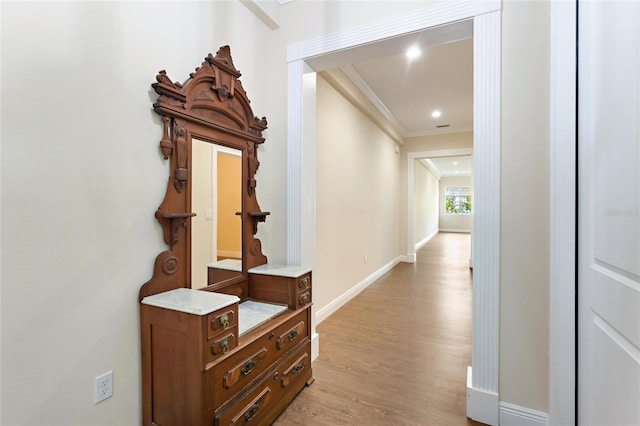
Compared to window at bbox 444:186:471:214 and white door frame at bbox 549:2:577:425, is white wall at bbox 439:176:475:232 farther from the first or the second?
white door frame at bbox 549:2:577:425

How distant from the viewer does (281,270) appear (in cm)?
211

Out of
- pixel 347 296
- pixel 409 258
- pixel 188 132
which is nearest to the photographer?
pixel 188 132

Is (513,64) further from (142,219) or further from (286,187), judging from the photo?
(142,219)

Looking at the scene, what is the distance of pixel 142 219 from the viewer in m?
1.49

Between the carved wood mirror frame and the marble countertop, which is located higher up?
the carved wood mirror frame

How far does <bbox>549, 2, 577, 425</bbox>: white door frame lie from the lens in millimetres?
1410

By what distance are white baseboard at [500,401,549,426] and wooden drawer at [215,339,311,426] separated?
1.21 meters

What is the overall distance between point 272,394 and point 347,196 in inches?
106

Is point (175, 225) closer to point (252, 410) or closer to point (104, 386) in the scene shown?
point (104, 386)

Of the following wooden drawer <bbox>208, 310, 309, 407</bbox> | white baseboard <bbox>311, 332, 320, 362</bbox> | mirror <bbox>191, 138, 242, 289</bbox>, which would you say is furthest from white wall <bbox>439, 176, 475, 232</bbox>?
mirror <bbox>191, 138, 242, 289</bbox>

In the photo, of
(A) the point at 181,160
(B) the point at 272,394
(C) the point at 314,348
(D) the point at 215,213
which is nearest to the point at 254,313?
(B) the point at 272,394

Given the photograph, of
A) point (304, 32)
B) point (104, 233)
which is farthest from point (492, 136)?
point (104, 233)

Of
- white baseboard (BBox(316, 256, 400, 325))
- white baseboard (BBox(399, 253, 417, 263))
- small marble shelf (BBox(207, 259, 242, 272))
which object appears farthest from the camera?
white baseboard (BBox(399, 253, 417, 263))

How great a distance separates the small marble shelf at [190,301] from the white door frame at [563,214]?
161cm
